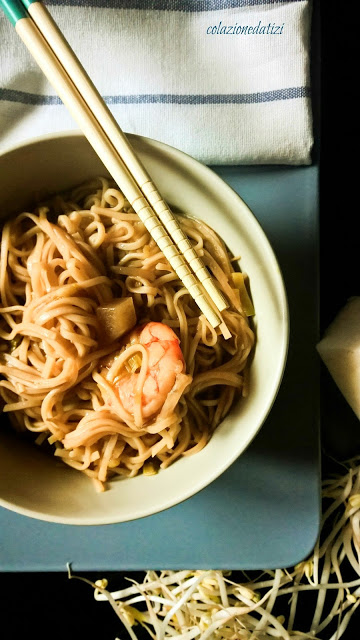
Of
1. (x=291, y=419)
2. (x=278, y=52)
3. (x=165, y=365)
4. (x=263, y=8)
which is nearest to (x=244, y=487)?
(x=291, y=419)

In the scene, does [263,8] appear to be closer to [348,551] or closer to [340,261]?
[340,261]

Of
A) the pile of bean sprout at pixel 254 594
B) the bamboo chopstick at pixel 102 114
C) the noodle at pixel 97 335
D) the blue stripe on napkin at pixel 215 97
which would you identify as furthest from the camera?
the pile of bean sprout at pixel 254 594

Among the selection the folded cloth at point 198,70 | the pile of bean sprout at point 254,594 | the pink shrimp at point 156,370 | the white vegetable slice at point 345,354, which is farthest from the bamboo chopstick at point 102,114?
the pile of bean sprout at point 254,594

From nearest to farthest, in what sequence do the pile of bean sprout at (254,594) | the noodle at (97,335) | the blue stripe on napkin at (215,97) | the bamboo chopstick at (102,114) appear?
the bamboo chopstick at (102,114)
the noodle at (97,335)
the blue stripe on napkin at (215,97)
the pile of bean sprout at (254,594)

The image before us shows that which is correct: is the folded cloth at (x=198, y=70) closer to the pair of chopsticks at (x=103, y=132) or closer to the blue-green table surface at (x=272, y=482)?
the blue-green table surface at (x=272, y=482)

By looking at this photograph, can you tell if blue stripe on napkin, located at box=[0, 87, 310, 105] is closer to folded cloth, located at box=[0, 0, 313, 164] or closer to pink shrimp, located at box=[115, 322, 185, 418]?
folded cloth, located at box=[0, 0, 313, 164]

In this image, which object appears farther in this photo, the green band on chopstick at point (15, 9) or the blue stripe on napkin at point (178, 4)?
the blue stripe on napkin at point (178, 4)

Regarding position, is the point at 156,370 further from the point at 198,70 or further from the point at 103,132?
the point at 198,70

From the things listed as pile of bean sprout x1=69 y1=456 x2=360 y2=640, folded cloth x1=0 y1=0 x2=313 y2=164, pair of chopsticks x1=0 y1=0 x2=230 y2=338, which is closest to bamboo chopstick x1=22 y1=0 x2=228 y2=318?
pair of chopsticks x1=0 y1=0 x2=230 y2=338
